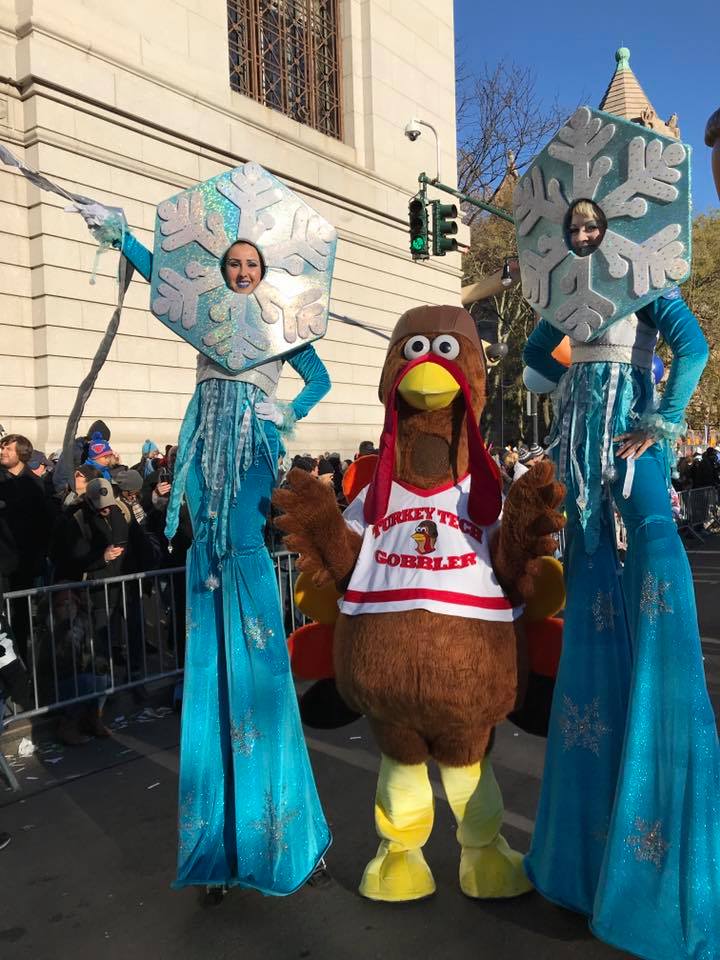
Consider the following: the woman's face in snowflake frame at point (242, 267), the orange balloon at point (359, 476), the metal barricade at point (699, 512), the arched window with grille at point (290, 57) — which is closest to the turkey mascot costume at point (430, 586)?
the orange balloon at point (359, 476)

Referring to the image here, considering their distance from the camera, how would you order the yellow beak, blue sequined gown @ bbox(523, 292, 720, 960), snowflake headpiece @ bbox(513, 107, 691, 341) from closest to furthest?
1. blue sequined gown @ bbox(523, 292, 720, 960)
2. snowflake headpiece @ bbox(513, 107, 691, 341)
3. the yellow beak

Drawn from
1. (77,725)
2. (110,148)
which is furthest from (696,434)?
Answer: (77,725)

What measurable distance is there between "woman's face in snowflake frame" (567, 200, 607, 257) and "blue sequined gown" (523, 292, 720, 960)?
0.27m

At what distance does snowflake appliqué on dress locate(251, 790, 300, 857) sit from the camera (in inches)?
108

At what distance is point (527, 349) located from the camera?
3.07 metres

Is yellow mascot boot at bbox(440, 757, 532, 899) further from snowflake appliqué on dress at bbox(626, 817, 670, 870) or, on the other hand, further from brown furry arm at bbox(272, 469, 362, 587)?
brown furry arm at bbox(272, 469, 362, 587)

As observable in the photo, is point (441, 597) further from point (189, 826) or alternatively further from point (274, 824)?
point (189, 826)

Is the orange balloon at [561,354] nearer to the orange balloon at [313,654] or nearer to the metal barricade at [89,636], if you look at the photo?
the orange balloon at [313,654]

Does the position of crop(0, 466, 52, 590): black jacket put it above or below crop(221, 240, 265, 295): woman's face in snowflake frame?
below

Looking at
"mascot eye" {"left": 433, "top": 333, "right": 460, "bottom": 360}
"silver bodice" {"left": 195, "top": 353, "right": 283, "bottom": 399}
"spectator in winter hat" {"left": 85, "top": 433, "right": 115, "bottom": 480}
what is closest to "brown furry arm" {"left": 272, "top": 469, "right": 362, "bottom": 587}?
"silver bodice" {"left": 195, "top": 353, "right": 283, "bottom": 399}

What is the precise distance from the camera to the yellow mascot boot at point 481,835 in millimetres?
2684

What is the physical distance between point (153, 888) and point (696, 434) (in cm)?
3672

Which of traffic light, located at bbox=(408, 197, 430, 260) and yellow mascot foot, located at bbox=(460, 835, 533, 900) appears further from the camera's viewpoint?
traffic light, located at bbox=(408, 197, 430, 260)

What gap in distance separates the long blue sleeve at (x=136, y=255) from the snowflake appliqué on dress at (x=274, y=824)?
193cm
